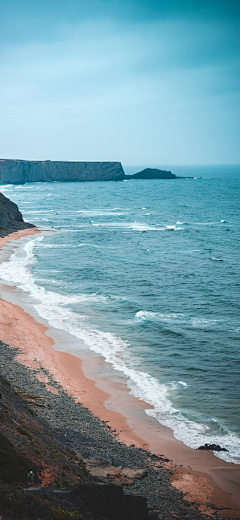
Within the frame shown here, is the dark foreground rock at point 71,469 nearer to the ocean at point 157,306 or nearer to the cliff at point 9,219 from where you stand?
the ocean at point 157,306

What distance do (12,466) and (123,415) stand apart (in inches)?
358

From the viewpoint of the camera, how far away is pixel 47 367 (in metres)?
22.1

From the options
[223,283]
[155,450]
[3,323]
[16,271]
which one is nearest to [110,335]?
[3,323]

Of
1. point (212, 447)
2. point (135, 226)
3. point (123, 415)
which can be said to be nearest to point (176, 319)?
point (123, 415)

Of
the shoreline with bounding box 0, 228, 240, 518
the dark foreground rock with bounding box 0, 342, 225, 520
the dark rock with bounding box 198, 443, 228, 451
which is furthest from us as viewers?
the dark rock with bounding box 198, 443, 228, 451

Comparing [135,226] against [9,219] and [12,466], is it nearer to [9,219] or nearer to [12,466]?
[9,219]

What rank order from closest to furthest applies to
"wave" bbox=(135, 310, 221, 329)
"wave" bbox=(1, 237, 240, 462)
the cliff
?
1. "wave" bbox=(1, 237, 240, 462)
2. "wave" bbox=(135, 310, 221, 329)
3. the cliff

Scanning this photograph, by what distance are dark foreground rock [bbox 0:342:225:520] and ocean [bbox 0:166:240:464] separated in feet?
12.0

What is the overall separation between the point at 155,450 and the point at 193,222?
2823 inches

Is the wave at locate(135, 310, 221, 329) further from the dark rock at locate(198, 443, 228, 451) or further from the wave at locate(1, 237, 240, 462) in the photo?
the dark rock at locate(198, 443, 228, 451)

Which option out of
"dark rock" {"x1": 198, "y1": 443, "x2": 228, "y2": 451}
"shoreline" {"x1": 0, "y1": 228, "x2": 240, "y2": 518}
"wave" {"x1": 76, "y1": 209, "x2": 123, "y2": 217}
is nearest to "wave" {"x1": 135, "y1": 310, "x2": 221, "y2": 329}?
"shoreline" {"x1": 0, "y1": 228, "x2": 240, "y2": 518}

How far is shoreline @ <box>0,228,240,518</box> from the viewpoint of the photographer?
44.8ft

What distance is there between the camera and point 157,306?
109 feet

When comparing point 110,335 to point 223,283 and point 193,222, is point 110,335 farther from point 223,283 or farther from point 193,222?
point 193,222
